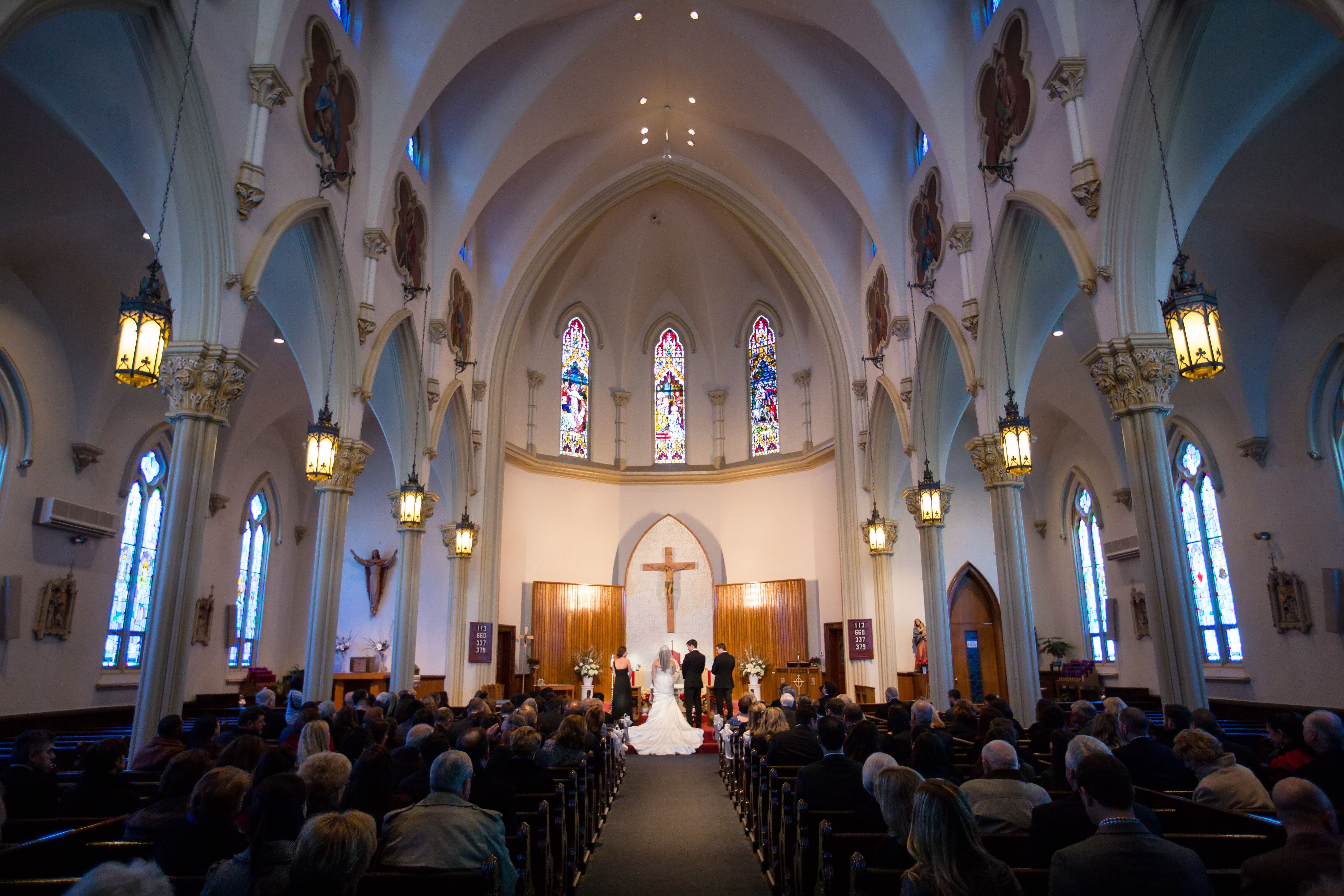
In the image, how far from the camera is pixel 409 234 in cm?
1445

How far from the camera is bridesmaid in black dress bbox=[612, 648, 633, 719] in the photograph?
597 inches

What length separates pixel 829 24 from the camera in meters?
14.2

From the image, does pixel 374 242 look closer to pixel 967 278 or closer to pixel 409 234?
pixel 409 234

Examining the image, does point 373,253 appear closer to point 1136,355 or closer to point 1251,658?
point 1136,355

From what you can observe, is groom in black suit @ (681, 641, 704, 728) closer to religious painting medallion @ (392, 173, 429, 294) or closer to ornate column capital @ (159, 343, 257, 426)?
religious painting medallion @ (392, 173, 429, 294)

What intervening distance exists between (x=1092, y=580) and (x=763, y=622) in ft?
25.7

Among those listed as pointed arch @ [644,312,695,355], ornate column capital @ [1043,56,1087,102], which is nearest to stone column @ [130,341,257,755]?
ornate column capital @ [1043,56,1087,102]

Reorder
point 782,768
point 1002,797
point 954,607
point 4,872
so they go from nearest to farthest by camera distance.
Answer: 1. point 4,872
2. point 1002,797
3. point 782,768
4. point 954,607

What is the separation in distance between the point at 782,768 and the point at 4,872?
496 cm

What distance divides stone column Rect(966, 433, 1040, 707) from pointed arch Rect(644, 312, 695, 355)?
1381cm

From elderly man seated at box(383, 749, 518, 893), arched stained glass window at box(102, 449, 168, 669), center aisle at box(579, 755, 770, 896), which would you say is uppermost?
arched stained glass window at box(102, 449, 168, 669)

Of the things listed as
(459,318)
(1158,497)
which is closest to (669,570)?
(459,318)

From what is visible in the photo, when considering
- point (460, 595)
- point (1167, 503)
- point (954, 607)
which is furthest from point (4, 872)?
point (954, 607)

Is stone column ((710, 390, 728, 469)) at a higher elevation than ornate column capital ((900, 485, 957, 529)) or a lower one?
higher
